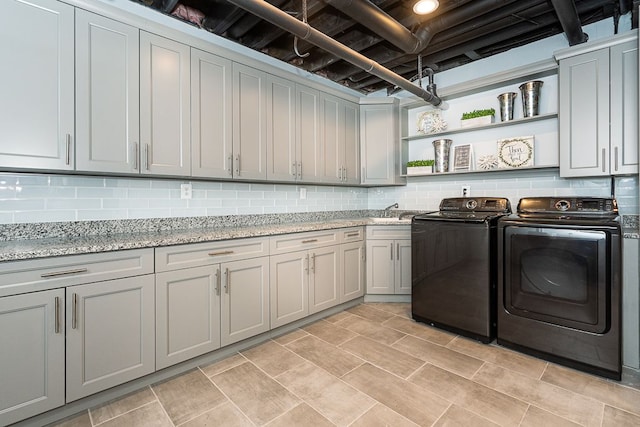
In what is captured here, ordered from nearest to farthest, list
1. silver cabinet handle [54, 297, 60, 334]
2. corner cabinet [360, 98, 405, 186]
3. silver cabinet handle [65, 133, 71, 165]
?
silver cabinet handle [54, 297, 60, 334] → silver cabinet handle [65, 133, 71, 165] → corner cabinet [360, 98, 405, 186]

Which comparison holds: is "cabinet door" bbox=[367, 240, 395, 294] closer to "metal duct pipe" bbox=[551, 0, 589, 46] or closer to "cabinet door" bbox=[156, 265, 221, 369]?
"cabinet door" bbox=[156, 265, 221, 369]

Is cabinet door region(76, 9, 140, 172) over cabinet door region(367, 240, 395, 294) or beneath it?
over

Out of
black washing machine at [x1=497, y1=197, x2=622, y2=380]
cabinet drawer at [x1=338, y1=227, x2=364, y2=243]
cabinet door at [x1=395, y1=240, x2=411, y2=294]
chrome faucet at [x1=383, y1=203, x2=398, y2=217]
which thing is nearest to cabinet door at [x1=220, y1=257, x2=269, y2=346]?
cabinet drawer at [x1=338, y1=227, x2=364, y2=243]

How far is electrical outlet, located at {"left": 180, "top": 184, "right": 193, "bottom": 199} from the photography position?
258 cm

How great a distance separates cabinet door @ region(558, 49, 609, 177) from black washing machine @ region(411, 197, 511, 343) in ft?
2.03

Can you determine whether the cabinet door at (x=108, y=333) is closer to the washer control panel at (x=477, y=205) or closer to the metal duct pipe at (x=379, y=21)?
the metal duct pipe at (x=379, y=21)

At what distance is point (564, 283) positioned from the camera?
6.99 feet

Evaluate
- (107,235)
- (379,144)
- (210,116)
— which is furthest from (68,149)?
(379,144)

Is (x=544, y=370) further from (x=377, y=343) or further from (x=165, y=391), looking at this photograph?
(x=165, y=391)

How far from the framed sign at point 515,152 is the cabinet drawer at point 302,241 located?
1.82 metres

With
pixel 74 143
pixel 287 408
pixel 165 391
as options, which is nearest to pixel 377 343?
pixel 287 408

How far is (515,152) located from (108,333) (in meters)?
3.59

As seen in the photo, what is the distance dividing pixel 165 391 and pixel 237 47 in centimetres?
295

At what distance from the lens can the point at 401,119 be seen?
12.7 feet
